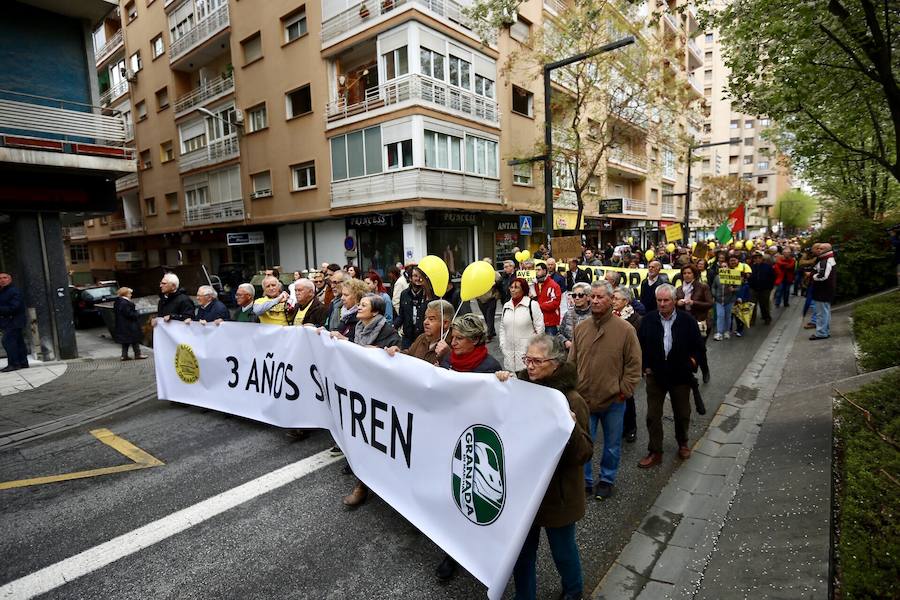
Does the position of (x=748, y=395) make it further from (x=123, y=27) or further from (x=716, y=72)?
(x=716, y=72)

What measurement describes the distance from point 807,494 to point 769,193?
321 ft

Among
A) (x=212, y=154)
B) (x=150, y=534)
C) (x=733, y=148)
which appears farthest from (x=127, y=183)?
(x=733, y=148)

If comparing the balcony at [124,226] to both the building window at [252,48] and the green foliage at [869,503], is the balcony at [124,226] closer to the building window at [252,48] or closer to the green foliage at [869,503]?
the building window at [252,48]

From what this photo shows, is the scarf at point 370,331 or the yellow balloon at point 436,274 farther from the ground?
the yellow balloon at point 436,274

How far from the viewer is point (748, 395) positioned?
6355 mm

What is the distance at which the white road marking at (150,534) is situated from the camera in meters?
3.11

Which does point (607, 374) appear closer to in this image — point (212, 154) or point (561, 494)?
point (561, 494)

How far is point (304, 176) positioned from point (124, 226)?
21.1 metres

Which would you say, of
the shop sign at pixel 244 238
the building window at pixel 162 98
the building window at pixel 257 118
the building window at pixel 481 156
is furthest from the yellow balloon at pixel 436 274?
the building window at pixel 162 98

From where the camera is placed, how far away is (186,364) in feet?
20.8

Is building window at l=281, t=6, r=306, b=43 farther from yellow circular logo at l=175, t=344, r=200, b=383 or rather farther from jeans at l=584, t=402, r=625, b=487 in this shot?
jeans at l=584, t=402, r=625, b=487

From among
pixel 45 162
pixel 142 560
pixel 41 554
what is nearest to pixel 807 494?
pixel 142 560

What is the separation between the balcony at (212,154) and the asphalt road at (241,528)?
71.2 feet

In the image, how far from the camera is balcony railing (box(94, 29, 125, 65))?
103 ft
